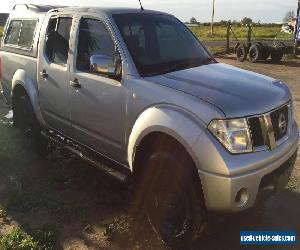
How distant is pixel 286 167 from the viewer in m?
3.72

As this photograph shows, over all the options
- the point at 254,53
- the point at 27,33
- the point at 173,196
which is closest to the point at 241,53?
the point at 254,53

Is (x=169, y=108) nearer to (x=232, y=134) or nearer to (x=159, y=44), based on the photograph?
(x=232, y=134)

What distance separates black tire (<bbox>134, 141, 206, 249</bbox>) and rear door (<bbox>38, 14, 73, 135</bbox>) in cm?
163

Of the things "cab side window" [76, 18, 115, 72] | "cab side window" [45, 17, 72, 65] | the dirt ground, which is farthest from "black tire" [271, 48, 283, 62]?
"cab side window" [76, 18, 115, 72]

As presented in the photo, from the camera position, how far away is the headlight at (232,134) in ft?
10.4

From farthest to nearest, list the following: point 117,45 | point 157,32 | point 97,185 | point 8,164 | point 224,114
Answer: point 8,164 → point 97,185 → point 157,32 → point 117,45 → point 224,114

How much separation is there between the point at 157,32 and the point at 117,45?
73 centimetres

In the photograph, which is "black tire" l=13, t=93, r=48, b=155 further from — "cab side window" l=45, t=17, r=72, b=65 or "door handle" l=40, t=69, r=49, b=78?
"cab side window" l=45, t=17, r=72, b=65

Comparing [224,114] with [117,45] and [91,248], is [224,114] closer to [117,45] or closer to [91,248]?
[117,45]

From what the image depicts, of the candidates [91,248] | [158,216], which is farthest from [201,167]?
[91,248]

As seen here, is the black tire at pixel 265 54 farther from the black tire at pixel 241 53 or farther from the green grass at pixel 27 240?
the green grass at pixel 27 240

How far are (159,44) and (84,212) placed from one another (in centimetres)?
200

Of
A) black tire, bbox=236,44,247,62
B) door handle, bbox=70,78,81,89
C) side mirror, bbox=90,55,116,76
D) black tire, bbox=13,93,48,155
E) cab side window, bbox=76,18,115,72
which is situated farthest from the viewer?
black tire, bbox=236,44,247,62

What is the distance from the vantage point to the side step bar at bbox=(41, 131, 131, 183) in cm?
414
